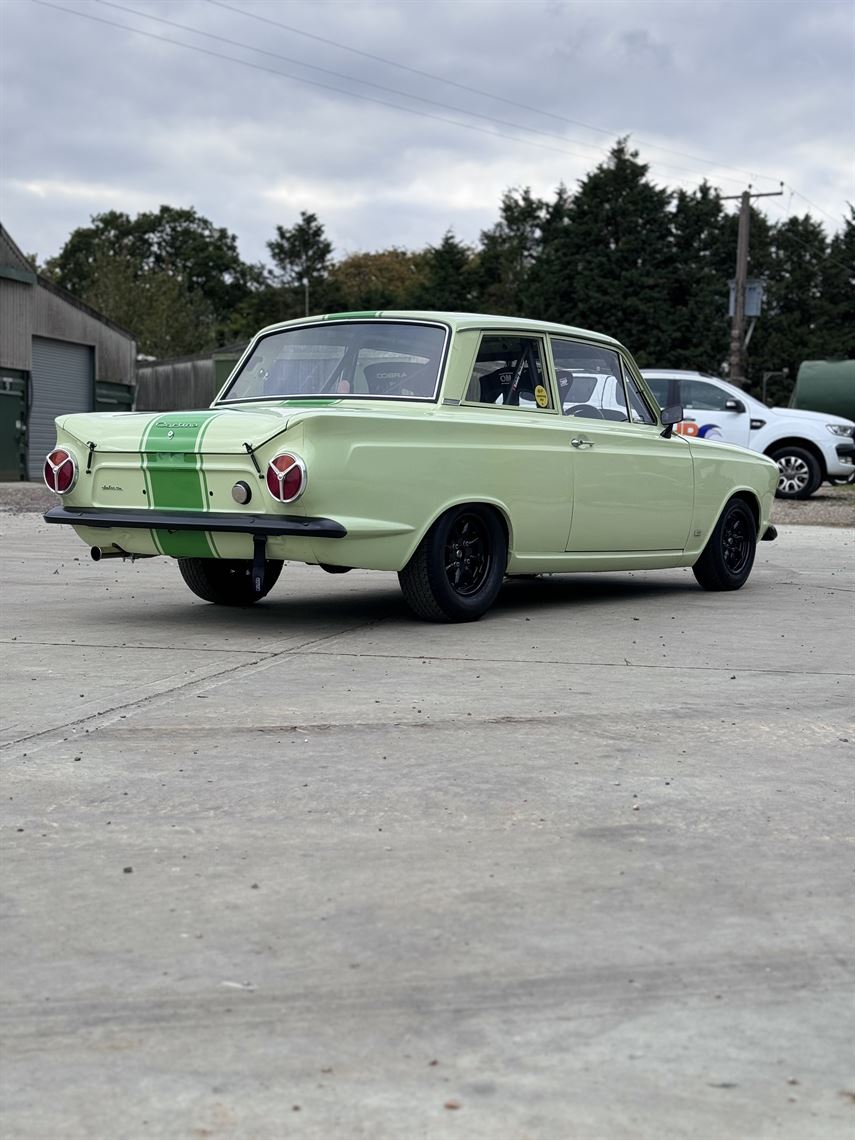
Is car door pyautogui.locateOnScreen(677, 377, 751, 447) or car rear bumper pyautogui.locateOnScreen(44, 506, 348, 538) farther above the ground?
car door pyautogui.locateOnScreen(677, 377, 751, 447)

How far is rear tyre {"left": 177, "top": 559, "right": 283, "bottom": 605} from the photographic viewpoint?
9781 mm

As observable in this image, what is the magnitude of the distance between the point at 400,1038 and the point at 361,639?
538cm

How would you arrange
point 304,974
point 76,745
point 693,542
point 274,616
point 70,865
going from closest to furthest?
point 304,974 → point 70,865 → point 76,745 → point 274,616 → point 693,542

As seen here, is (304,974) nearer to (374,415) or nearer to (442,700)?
(442,700)

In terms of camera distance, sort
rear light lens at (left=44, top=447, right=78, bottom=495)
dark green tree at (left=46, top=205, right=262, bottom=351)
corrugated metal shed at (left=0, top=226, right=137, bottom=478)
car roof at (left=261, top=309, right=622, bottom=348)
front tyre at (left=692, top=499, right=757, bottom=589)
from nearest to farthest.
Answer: rear light lens at (left=44, top=447, right=78, bottom=495) → car roof at (left=261, top=309, right=622, bottom=348) → front tyre at (left=692, top=499, right=757, bottom=589) → corrugated metal shed at (left=0, top=226, right=137, bottom=478) → dark green tree at (left=46, top=205, right=262, bottom=351)

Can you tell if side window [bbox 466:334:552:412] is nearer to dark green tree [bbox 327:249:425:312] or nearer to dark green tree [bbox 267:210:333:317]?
dark green tree [bbox 327:249:425:312]

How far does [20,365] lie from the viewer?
36.8m

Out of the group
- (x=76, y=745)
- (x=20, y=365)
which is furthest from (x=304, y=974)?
(x=20, y=365)

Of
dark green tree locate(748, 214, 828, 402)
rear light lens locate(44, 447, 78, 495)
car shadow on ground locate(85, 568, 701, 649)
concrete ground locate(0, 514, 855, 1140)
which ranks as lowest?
car shadow on ground locate(85, 568, 701, 649)

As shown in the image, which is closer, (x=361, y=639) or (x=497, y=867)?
(x=497, y=867)

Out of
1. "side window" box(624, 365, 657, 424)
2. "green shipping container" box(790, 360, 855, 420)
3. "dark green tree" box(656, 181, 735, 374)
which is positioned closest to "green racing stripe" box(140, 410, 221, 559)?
"side window" box(624, 365, 657, 424)

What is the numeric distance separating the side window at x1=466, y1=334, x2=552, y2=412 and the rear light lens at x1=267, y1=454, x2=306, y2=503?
58.5 inches

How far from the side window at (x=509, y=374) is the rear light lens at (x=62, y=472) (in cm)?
218

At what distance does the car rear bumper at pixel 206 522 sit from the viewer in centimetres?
797
